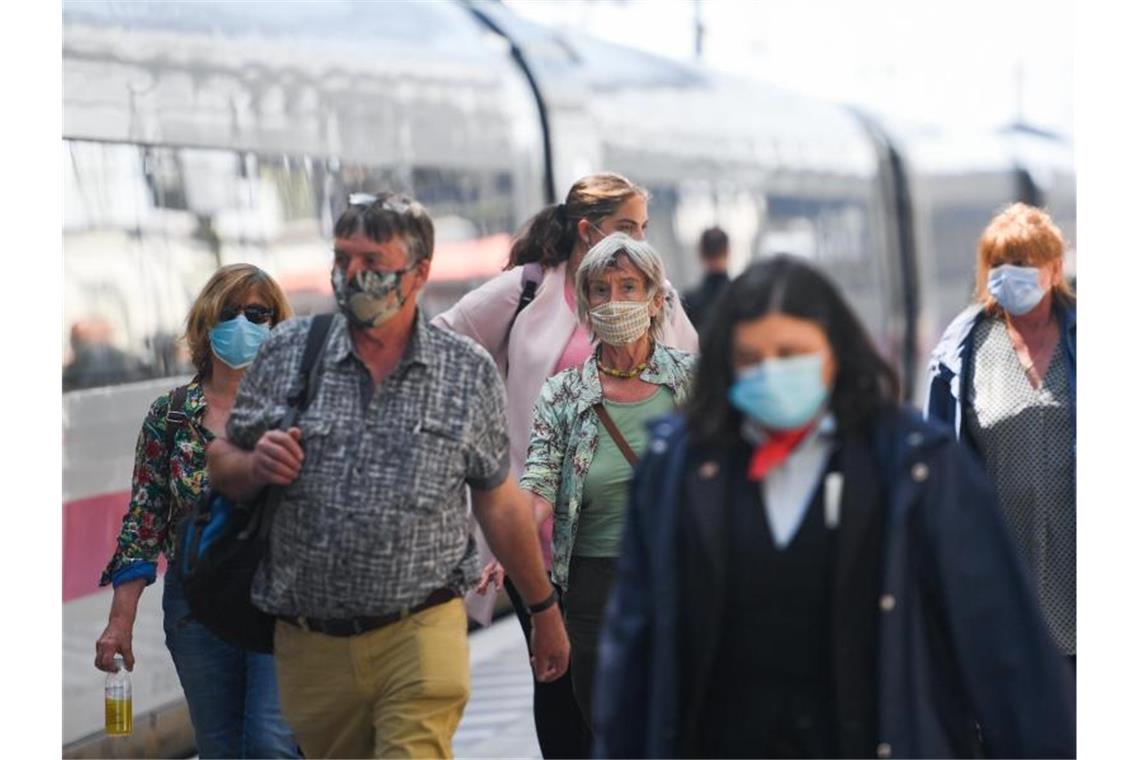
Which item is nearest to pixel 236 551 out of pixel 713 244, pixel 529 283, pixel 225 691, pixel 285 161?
pixel 225 691

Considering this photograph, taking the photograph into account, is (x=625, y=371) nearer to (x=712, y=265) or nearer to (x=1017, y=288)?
(x=1017, y=288)

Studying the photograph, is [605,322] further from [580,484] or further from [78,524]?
[78,524]

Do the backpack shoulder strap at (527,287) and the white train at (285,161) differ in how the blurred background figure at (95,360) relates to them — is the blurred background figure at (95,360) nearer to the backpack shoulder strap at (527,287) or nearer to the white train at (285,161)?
the white train at (285,161)

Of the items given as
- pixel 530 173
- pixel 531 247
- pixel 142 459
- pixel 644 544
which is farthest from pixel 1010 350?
pixel 530 173

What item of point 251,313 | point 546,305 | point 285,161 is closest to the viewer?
point 251,313

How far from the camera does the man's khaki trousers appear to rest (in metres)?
4.32

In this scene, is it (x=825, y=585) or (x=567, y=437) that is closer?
(x=825, y=585)

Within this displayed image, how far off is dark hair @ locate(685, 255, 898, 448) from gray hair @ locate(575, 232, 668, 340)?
1.99m

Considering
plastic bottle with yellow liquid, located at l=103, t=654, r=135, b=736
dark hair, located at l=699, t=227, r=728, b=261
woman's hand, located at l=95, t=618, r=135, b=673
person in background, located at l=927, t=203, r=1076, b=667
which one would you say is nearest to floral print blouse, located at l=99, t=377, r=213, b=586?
woman's hand, located at l=95, t=618, r=135, b=673

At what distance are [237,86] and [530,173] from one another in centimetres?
346

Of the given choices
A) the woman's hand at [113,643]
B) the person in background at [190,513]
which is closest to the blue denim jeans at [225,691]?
the person in background at [190,513]

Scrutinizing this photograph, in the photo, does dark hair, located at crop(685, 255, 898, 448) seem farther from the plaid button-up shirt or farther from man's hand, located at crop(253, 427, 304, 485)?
man's hand, located at crop(253, 427, 304, 485)

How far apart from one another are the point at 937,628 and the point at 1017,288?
116 inches

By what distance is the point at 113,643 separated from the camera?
215 inches
